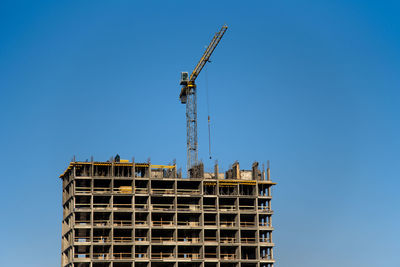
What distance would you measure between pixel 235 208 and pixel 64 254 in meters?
40.7

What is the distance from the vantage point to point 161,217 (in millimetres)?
175375

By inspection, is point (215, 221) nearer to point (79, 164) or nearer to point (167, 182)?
point (167, 182)

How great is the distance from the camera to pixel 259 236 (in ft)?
588

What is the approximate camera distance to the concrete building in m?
168

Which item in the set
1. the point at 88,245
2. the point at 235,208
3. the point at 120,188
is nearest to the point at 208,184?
the point at 235,208

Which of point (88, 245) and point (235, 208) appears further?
point (235, 208)

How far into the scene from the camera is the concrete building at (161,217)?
168m

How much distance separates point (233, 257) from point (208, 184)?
17801 mm

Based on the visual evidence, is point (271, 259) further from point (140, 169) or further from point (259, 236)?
point (140, 169)

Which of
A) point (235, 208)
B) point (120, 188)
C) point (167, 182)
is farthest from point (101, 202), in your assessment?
point (235, 208)

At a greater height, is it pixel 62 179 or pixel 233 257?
pixel 62 179

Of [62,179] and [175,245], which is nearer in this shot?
[175,245]

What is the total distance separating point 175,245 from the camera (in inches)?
6747

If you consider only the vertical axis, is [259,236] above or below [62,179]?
below
